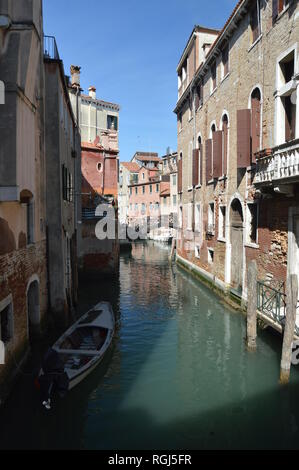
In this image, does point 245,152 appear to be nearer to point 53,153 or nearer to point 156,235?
point 53,153

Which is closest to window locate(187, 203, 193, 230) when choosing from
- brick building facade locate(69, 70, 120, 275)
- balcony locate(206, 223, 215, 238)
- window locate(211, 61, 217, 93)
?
balcony locate(206, 223, 215, 238)

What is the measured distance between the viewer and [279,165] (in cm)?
902

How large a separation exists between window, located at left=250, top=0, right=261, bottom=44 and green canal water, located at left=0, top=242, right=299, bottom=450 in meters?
9.61

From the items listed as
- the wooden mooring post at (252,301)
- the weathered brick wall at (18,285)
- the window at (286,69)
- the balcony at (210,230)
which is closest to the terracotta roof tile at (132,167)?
the balcony at (210,230)

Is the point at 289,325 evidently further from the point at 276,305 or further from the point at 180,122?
the point at 180,122

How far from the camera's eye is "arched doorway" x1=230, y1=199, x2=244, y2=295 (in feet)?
44.3

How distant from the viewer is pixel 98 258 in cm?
1933

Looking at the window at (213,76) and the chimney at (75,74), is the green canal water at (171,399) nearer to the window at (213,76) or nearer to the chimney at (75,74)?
the window at (213,76)

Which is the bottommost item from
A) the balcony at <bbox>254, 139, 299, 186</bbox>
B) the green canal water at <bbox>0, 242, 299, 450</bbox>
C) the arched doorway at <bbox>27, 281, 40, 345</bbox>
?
the green canal water at <bbox>0, 242, 299, 450</bbox>

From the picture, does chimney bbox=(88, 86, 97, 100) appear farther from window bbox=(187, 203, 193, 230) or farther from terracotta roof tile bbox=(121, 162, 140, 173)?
terracotta roof tile bbox=(121, 162, 140, 173)

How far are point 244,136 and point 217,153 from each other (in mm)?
3515

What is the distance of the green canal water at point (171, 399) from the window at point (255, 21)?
9.61 metres

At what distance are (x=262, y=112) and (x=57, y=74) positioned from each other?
21.0ft

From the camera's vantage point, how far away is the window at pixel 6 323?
6.89 metres
